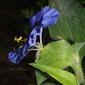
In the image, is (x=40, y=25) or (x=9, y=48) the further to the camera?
(x=9, y=48)

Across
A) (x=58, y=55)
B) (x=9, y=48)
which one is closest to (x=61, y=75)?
(x=58, y=55)

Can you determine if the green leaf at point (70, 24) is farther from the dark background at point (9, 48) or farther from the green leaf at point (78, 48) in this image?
the dark background at point (9, 48)

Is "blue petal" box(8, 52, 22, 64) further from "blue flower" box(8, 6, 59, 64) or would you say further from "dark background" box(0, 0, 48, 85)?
"dark background" box(0, 0, 48, 85)

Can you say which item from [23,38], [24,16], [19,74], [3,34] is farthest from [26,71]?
[23,38]

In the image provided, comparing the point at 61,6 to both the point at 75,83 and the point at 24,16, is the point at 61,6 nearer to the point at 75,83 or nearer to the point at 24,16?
the point at 75,83

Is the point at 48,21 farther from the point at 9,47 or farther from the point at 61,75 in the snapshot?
the point at 9,47

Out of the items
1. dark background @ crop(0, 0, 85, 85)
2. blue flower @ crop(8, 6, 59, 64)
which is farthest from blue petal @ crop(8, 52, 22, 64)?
dark background @ crop(0, 0, 85, 85)

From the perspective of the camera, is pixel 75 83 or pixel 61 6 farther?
pixel 61 6
